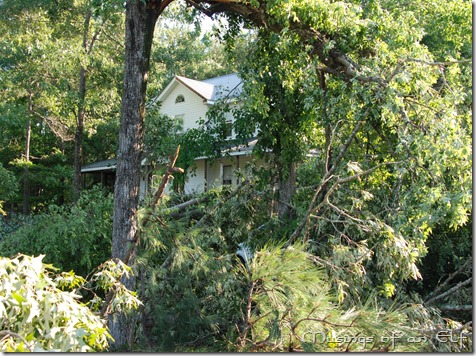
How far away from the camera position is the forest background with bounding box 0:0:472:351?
11.6 ft

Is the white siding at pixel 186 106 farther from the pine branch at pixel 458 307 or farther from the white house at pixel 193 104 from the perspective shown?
the pine branch at pixel 458 307

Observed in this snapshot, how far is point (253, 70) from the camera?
6887mm

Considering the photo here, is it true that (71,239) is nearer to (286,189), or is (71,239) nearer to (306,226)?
(286,189)

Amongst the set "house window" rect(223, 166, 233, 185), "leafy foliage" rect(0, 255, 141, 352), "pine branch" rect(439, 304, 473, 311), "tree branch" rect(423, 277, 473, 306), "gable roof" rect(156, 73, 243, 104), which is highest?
"gable roof" rect(156, 73, 243, 104)

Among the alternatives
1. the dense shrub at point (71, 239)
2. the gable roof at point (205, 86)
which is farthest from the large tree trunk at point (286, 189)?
the gable roof at point (205, 86)

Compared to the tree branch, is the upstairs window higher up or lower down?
higher up

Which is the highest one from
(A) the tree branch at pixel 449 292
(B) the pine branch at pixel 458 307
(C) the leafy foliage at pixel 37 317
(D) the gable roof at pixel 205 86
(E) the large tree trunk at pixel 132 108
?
(D) the gable roof at pixel 205 86

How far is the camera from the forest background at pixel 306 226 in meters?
3.52

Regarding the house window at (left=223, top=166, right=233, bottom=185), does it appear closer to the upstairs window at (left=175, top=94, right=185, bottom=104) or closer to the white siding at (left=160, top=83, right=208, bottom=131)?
the white siding at (left=160, top=83, right=208, bottom=131)

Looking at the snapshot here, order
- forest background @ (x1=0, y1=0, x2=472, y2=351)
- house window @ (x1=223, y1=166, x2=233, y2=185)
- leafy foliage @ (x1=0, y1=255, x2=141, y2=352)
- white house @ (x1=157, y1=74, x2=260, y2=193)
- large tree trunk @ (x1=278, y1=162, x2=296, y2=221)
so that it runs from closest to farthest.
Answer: leafy foliage @ (x1=0, y1=255, x2=141, y2=352)
forest background @ (x1=0, y1=0, x2=472, y2=351)
large tree trunk @ (x1=278, y1=162, x2=296, y2=221)
house window @ (x1=223, y1=166, x2=233, y2=185)
white house @ (x1=157, y1=74, x2=260, y2=193)

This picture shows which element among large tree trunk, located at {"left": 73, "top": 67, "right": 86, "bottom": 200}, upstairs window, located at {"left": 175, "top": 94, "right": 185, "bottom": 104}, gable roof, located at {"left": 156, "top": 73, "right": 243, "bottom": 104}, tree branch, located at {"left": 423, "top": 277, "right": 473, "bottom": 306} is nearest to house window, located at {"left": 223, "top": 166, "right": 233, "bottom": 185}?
gable roof, located at {"left": 156, "top": 73, "right": 243, "bottom": 104}

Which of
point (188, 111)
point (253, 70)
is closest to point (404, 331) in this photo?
point (253, 70)

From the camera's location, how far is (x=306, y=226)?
214 inches

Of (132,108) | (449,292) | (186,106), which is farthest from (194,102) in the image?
(449,292)
